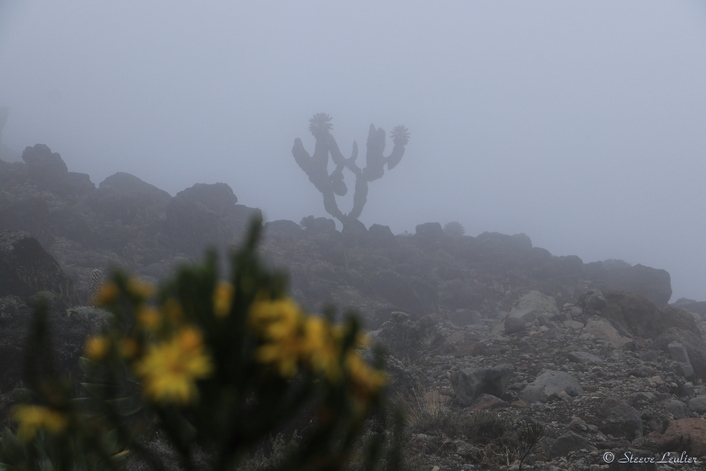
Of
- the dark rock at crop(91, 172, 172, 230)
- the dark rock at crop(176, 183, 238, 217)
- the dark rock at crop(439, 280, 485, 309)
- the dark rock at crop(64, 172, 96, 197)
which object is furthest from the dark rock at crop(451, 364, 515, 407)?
the dark rock at crop(64, 172, 96, 197)

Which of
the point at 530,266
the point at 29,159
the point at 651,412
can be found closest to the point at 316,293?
the point at 530,266

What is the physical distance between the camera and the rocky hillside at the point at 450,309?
6012mm

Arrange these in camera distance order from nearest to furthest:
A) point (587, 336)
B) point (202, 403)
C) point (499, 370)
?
point (202, 403)
point (499, 370)
point (587, 336)

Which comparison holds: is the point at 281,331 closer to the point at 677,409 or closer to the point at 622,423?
the point at 622,423

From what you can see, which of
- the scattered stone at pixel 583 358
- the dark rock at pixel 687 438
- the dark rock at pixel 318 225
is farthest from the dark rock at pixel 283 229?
the dark rock at pixel 687 438

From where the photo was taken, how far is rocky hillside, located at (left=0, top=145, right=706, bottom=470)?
237 inches

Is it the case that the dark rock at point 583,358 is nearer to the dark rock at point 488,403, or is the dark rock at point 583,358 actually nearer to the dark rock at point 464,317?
the dark rock at point 488,403

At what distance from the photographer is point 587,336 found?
12086mm

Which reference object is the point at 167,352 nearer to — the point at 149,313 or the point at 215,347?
the point at 215,347

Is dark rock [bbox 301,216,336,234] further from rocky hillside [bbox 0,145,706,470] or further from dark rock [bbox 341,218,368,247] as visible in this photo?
dark rock [bbox 341,218,368,247]

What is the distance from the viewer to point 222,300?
1.09m

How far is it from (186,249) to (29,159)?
12976 mm

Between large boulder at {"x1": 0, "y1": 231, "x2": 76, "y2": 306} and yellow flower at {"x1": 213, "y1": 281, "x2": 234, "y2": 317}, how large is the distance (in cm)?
1268

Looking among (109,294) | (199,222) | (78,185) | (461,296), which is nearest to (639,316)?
(461,296)
